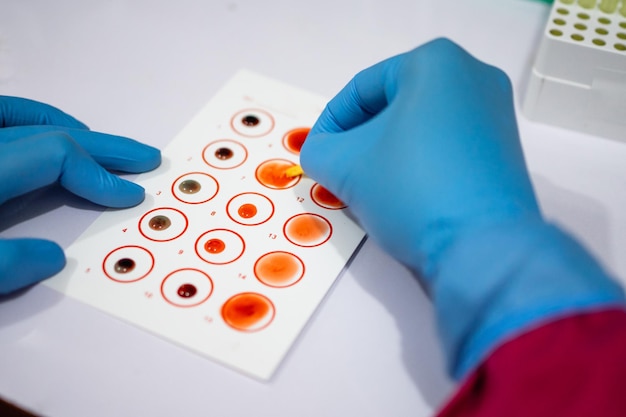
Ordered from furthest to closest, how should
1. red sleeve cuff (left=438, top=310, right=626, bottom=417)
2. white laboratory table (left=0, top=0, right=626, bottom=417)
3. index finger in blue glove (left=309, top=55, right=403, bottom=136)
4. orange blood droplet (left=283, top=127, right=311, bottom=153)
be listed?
1. orange blood droplet (left=283, top=127, right=311, bottom=153)
2. index finger in blue glove (left=309, top=55, right=403, bottom=136)
3. white laboratory table (left=0, top=0, right=626, bottom=417)
4. red sleeve cuff (left=438, top=310, right=626, bottom=417)

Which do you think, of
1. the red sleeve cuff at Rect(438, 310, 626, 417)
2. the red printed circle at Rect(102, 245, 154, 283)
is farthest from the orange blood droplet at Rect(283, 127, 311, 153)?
the red sleeve cuff at Rect(438, 310, 626, 417)

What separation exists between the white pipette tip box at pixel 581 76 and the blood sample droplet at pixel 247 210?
380 millimetres

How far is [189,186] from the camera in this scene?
0.70m

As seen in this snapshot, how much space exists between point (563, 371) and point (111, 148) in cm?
49

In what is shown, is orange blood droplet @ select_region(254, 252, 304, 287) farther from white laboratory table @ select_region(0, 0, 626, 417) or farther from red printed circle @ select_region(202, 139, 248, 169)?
red printed circle @ select_region(202, 139, 248, 169)

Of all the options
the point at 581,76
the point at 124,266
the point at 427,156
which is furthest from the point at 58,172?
Answer: the point at 581,76

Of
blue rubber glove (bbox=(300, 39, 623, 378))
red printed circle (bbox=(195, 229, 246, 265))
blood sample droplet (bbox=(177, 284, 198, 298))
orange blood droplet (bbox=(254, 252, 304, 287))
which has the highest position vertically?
blue rubber glove (bbox=(300, 39, 623, 378))

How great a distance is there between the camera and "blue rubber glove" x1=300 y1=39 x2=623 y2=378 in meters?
0.46

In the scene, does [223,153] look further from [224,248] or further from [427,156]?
[427,156]

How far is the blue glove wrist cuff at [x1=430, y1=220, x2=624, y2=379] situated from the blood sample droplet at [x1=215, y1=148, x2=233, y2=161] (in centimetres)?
32

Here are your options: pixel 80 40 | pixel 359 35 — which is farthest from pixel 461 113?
pixel 80 40

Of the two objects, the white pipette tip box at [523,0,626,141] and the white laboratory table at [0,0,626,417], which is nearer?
the white laboratory table at [0,0,626,417]

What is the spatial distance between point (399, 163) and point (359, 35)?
1.41 ft

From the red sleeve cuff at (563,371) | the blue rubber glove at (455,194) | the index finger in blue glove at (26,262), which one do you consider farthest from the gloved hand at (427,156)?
the index finger in blue glove at (26,262)
